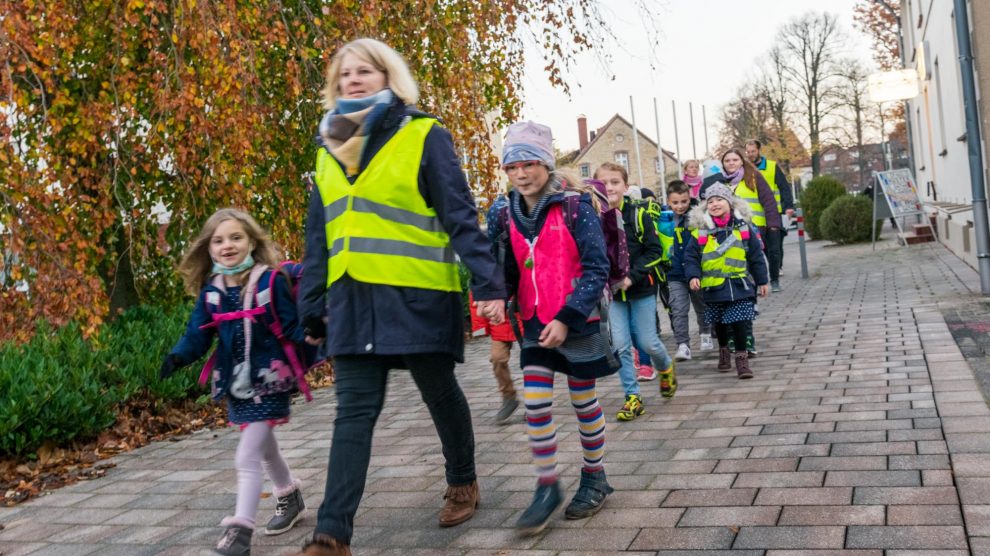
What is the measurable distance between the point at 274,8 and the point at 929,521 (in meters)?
6.03

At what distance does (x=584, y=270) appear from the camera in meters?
3.76

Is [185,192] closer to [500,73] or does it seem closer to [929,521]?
[500,73]

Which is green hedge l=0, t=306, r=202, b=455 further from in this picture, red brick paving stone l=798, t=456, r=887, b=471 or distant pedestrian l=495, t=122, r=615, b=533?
red brick paving stone l=798, t=456, r=887, b=471

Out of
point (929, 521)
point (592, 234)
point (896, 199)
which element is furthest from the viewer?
point (896, 199)

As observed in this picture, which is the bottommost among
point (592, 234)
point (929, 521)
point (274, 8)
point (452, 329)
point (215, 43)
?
point (929, 521)

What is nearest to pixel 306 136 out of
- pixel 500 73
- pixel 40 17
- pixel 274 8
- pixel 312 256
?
pixel 274 8

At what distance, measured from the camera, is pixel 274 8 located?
7578 mm

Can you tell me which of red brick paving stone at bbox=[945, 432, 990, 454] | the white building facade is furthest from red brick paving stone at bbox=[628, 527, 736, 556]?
the white building facade

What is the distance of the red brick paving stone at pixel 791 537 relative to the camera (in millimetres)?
3191

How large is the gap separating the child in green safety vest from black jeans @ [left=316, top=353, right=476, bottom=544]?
11.4 feet

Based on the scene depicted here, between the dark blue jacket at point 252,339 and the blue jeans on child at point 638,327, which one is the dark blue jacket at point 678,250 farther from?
the dark blue jacket at point 252,339

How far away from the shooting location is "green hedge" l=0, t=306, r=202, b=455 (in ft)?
18.1

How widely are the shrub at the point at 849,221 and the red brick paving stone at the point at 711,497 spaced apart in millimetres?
21357

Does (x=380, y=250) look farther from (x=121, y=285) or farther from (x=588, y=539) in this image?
(x=121, y=285)
